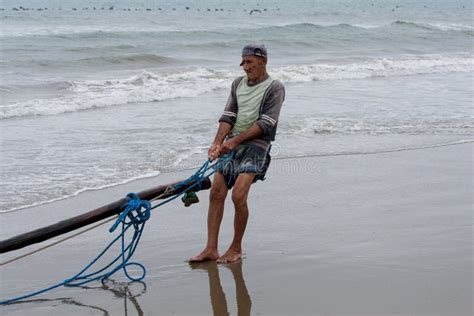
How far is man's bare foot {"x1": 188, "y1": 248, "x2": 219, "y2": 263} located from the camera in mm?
5387

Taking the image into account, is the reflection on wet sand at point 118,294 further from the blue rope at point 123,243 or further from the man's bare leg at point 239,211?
the man's bare leg at point 239,211

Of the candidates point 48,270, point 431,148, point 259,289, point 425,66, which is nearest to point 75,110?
point 431,148

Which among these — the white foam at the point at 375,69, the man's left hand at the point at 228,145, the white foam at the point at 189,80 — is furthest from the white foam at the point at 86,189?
the white foam at the point at 375,69

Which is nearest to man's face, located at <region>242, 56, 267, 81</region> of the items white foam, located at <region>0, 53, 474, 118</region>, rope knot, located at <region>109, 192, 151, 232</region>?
rope knot, located at <region>109, 192, 151, 232</region>

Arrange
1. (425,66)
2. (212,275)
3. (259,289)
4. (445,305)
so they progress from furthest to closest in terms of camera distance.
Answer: (425,66) → (212,275) → (259,289) → (445,305)

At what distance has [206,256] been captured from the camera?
212 inches

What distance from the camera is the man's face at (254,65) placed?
527 cm

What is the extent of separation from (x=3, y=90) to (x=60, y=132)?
5.34 metres

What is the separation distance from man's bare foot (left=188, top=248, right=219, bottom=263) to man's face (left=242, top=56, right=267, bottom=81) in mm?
1246

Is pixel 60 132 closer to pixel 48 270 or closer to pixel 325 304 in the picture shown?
pixel 48 270

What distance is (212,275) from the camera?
514cm

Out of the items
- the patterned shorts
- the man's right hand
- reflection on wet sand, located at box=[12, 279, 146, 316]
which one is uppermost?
the man's right hand

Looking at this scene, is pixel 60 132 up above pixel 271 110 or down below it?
below

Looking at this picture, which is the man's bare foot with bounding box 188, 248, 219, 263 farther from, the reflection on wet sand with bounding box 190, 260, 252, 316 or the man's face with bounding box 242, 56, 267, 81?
the man's face with bounding box 242, 56, 267, 81
